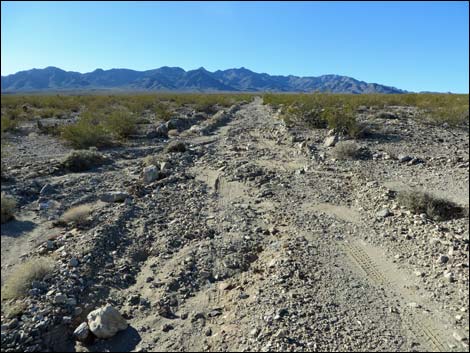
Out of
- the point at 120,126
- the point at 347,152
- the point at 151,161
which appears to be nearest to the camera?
the point at 347,152

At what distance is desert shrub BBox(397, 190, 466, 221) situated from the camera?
7.50 meters

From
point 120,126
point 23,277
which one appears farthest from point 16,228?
point 120,126

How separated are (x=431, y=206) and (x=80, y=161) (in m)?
9.56

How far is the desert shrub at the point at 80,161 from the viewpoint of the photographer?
12242 millimetres

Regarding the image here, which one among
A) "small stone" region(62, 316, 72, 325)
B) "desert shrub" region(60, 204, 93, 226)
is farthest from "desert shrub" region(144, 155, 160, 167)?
"small stone" region(62, 316, 72, 325)

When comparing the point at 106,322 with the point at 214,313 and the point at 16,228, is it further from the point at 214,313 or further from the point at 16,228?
the point at 16,228

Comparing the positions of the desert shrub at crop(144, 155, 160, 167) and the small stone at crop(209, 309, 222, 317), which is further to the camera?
the desert shrub at crop(144, 155, 160, 167)

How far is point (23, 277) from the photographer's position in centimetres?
565

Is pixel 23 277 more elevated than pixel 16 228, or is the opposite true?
pixel 23 277

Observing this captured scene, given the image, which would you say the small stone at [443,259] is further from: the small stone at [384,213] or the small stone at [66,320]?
the small stone at [66,320]

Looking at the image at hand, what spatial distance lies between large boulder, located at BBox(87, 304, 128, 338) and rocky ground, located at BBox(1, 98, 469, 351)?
10 cm

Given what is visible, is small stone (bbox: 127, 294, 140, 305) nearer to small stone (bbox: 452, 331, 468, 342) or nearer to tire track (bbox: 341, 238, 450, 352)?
tire track (bbox: 341, 238, 450, 352)

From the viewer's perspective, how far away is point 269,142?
16.5 meters

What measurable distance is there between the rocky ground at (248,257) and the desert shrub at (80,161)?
363 millimetres
